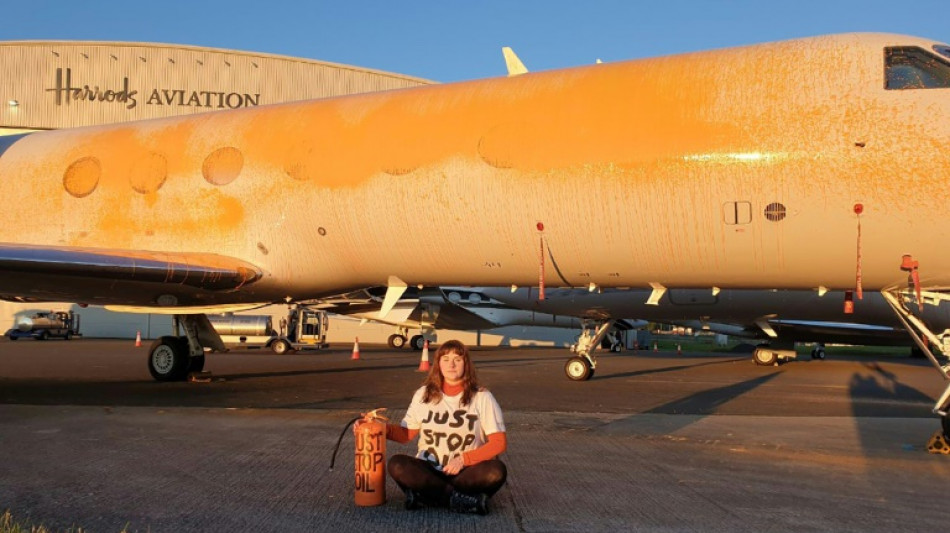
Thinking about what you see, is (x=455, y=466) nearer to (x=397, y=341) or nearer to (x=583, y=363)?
(x=583, y=363)

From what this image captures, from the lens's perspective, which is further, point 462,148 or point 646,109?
point 462,148

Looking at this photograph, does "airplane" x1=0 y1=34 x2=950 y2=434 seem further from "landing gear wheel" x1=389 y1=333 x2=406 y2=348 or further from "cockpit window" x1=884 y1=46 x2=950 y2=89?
"landing gear wheel" x1=389 y1=333 x2=406 y2=348

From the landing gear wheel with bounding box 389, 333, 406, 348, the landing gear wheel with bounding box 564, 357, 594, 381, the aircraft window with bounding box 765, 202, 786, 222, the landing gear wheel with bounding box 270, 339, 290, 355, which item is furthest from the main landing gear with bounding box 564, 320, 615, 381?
the landing gear wheel with bounding box 389, 333, 406, 348

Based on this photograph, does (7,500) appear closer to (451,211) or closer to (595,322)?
(451,211)

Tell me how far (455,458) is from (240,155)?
9.05 meters

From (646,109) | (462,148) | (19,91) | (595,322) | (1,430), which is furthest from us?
(19,91)

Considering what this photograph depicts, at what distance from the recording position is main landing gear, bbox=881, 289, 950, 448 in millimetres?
8898

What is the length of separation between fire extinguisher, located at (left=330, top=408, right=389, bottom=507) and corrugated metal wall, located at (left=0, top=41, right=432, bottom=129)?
40.3m

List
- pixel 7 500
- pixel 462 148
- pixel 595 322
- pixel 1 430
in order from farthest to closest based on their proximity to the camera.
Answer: pixel 595 322, pixel 462 148, pixel 1 430, pixel 7 500

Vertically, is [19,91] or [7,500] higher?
[19,91]

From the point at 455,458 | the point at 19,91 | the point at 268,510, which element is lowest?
the point at 268,510

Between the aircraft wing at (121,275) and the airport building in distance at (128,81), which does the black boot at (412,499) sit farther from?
the airport building in distance at (128,81)

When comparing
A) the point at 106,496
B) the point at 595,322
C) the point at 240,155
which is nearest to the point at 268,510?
the point at 106,496

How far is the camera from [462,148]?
11070mm
